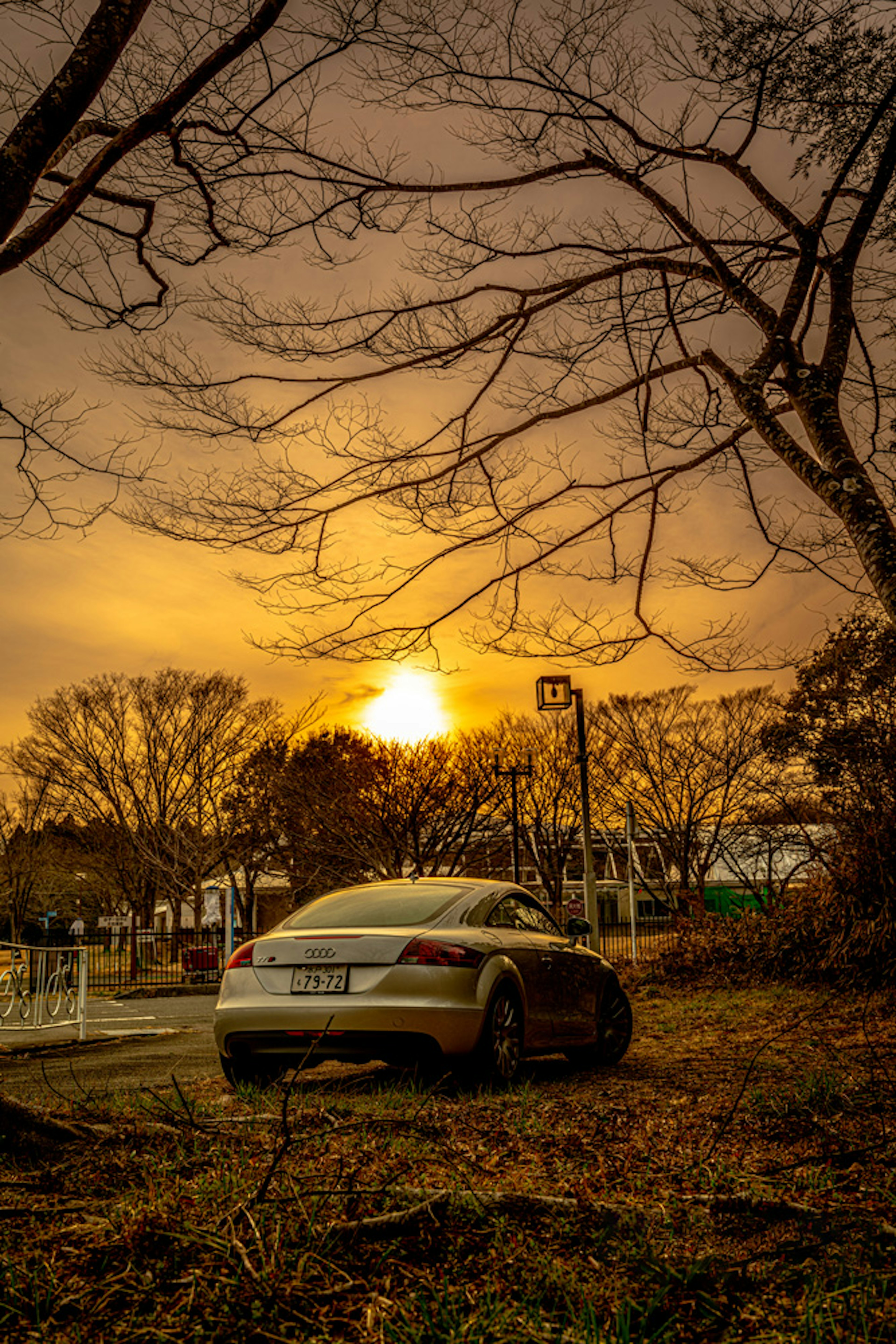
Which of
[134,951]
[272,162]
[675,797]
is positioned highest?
[272,162]

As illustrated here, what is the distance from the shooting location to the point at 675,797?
36188mm

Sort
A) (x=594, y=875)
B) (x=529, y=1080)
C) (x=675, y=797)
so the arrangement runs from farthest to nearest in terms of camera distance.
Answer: (x=675, y=797) < (x=594, y=875) < (x=529, y=1080)

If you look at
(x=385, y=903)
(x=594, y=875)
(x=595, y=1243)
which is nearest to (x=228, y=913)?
(x=594, y=875)

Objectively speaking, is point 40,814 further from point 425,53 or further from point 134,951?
point 425,53

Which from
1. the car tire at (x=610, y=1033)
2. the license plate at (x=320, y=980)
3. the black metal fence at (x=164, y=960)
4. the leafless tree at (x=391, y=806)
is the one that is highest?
the leafless tree at (x=391, y=806)

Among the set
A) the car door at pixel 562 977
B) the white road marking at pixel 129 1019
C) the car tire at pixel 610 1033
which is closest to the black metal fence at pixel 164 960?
the white road marking at pixel 129 1019

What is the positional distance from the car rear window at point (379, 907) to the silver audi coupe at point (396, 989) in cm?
1

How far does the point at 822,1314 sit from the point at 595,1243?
64 centimetres

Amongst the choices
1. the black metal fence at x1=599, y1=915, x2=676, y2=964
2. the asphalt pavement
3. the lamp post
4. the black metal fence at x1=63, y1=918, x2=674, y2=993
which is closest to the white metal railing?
the asphalt pavement

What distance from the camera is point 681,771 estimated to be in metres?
35.2

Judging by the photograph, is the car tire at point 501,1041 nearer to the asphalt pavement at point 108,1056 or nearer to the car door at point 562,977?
the car door at point 562,977

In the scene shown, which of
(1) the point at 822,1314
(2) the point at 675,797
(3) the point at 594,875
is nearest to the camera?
(1) the point at 822,1314

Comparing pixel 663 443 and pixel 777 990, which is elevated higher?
pixel 663 443

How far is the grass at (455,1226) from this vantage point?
2109 mm
